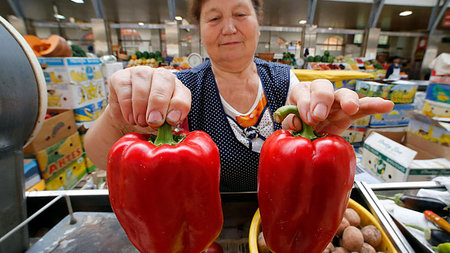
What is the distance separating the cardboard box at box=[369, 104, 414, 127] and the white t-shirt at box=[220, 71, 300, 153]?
2.60 metres

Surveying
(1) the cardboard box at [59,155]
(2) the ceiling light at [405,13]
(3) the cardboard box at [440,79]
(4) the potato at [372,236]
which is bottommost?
(1) the cardboard box at [59,155]

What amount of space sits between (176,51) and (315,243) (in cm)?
762

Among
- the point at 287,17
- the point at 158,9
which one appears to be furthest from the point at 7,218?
the point at 287,17

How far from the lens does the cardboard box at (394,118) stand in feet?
10.2

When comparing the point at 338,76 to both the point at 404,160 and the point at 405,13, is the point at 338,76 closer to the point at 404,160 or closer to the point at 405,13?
the point at 404,160

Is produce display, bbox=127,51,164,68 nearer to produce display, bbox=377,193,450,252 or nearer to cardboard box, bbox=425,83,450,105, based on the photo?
cardboard box, bbox=425,83,450,105

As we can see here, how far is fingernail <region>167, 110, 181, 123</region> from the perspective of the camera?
18.8 inches

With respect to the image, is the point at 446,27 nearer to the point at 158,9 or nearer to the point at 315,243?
the point at 158,9

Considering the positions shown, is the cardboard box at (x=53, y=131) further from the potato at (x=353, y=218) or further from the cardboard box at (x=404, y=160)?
the cardboard box at (x=404, y=160)

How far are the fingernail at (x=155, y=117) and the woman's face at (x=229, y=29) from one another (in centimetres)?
78

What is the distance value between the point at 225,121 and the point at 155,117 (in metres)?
0.72

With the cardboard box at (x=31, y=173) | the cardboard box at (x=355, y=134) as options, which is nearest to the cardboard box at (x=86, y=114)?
the cardboard box at (x=31, y=173)

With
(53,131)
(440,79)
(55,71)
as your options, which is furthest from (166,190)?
(440,79)

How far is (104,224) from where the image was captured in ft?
2.65
